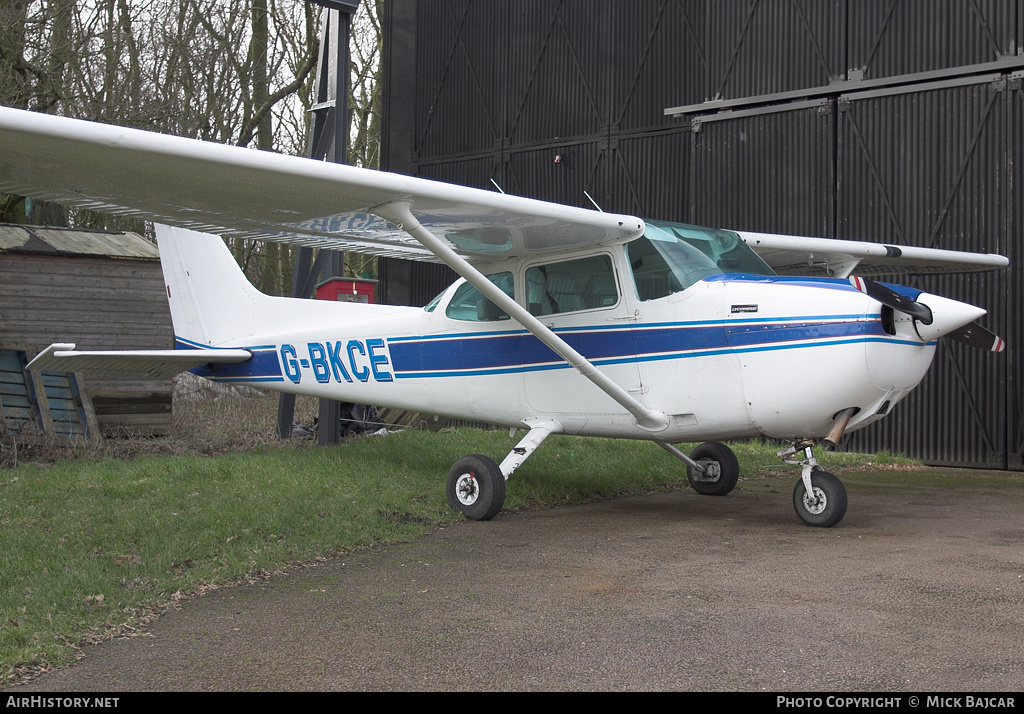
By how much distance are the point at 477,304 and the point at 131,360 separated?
3.63 m

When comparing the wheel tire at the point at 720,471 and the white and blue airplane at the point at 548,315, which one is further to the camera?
the wheel tire at the point at 720,471

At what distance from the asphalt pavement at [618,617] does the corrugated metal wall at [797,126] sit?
17.9 feet

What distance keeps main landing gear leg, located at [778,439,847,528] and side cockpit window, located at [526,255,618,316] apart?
1836 millimetres

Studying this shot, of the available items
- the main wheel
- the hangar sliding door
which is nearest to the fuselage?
the main wheel

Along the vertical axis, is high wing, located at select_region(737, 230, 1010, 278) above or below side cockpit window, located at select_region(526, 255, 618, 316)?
above

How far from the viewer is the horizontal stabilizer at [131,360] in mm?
8297

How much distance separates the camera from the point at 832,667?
10.9 ft

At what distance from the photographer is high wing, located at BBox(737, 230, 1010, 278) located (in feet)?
26.6

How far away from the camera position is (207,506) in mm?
6680

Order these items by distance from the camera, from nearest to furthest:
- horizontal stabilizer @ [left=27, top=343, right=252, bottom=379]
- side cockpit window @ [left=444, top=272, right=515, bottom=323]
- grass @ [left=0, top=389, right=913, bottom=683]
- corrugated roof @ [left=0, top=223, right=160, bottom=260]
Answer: grass @ [left=0, top=389, right=913, bottom=683] → side cockpit window @ [left=444, top=272, right=515, bottom=323] → horizontal stabilizer @ [left=27, top=343, right=252, bottom=379] → corrugated roof @ [left=0, top=223, right=160, bottom=260]

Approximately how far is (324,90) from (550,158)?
5760 mm

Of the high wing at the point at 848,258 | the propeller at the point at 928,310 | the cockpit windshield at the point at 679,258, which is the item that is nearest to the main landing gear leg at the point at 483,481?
the cockpit windshield at the point at 679,258

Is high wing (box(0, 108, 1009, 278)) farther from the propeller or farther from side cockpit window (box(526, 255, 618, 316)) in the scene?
the propeller

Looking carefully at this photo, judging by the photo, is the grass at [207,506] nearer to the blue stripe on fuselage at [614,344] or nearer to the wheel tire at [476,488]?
the wheel tire at [476,488]
